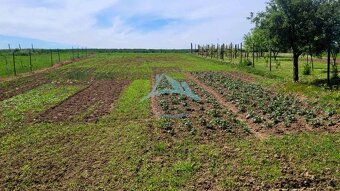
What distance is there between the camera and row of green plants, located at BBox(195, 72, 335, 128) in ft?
41.3

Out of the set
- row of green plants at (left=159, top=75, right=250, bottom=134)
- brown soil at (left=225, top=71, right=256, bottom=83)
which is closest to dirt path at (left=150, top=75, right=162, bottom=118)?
row of green plants at (left=159, top=75, right=250, bottom=134)

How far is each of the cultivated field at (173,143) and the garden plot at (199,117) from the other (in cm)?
4

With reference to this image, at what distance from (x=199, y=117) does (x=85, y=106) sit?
6.30 meters

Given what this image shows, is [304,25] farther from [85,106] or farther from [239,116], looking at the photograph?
[85,106]

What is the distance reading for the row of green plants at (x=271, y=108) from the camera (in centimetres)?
1260

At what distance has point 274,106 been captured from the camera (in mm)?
15078

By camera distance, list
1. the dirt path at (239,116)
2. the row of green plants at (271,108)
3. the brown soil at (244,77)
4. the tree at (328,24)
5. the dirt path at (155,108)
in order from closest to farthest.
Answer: the dirt path at (239,116)
the row of green plants at (271,108)
the dirt path at (155,108)
the tree at (328,24)
the brown soil at (244,77)

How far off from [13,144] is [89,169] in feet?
11.7

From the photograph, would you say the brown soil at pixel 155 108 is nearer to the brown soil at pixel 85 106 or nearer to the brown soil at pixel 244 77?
the brown soil at pixel 85 106

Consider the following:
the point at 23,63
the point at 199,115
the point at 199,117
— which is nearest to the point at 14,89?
the point at 199,115

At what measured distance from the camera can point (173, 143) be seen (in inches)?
404

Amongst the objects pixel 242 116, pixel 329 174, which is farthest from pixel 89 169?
pixel 242 116

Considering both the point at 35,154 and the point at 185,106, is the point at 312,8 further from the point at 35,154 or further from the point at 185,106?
the point at 35,154

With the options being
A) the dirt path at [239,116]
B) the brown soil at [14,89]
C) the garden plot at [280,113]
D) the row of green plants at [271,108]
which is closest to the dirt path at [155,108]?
the dirt path at [239,116]
